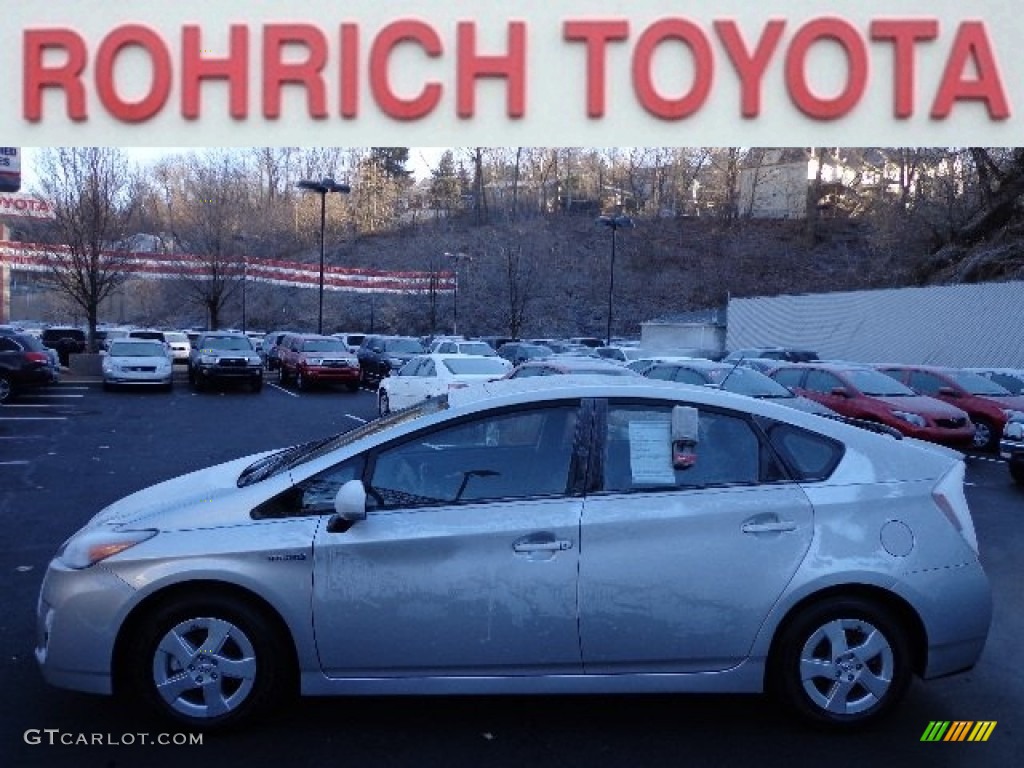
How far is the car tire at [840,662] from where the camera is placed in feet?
14.1

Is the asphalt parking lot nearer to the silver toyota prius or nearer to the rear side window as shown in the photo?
the silver toyota prius

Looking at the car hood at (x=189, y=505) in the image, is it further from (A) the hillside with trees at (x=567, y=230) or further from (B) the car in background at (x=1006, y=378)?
(A) the hillside with trees at (x=567, y=230)

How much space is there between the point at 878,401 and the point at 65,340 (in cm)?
3151

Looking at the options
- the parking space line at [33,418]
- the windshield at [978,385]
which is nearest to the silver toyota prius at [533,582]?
the windshield at [978,385]

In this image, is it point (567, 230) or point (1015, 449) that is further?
point (567, 230)

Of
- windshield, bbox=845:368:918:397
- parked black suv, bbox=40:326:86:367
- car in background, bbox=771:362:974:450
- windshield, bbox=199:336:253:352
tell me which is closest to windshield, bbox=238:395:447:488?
car in background, bbox=771:362:974:450

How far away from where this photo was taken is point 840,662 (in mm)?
4301

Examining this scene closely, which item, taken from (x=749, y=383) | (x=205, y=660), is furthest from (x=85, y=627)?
(x=749, y=383)

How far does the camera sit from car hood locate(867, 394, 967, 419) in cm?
1464

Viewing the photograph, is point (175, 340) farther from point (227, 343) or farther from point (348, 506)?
point (348, 506)

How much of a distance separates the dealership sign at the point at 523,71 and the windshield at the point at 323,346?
24.3 meters

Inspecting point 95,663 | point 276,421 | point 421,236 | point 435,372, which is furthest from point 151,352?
point 421,236

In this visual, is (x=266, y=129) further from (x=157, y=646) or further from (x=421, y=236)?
(x=421, y=236)

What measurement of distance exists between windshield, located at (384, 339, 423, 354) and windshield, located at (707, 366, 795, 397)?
52.6 feet
